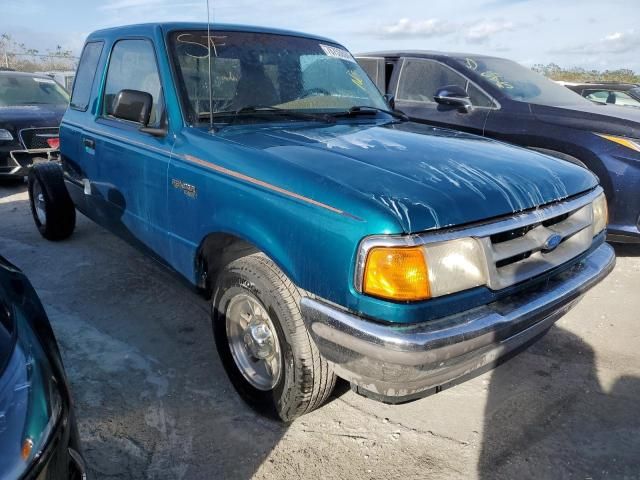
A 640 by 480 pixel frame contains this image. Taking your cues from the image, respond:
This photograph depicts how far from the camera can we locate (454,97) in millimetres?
5039

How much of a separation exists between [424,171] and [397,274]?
0.56 m

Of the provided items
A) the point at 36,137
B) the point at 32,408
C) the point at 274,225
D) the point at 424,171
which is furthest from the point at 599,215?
the point at 36,137

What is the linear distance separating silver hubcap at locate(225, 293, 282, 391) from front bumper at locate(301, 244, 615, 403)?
0.45 metres

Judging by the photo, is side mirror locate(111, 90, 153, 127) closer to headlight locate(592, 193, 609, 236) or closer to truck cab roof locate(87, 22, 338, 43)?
truck cab roof locate(87, 22, 338, 43)

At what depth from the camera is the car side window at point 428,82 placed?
5417mm

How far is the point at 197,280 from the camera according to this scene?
116 inches

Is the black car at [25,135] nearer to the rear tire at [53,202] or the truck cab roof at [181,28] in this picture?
the rear tire at [53,202]

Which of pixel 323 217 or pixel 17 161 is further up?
pixel 323 217

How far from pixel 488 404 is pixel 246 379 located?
1287 mm

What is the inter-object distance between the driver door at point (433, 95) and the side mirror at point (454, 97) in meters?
0.15

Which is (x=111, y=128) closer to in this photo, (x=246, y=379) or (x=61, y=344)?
(x=61, y=344)

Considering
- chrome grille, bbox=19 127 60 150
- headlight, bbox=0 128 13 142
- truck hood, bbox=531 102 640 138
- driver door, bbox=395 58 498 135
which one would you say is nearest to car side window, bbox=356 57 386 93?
driver door, bbox=395 58 498 135

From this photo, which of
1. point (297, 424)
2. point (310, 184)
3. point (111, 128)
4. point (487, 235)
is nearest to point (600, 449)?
point (487, 235)

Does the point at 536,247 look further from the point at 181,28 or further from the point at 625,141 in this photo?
the point at 625,141
